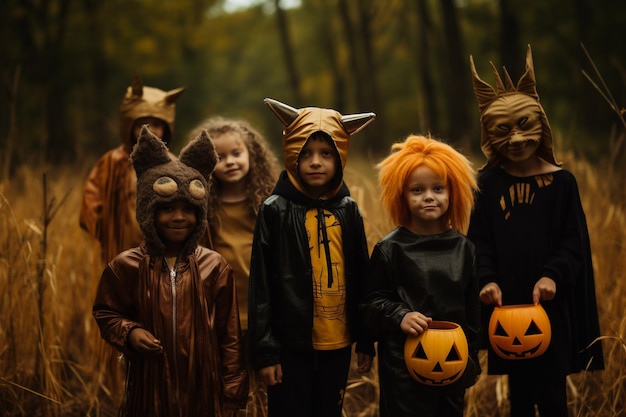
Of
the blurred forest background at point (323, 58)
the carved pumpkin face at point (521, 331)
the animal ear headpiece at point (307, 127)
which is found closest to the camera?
the carved pumpkin face at point (521, 331)

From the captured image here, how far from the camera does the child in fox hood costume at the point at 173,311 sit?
2.53 m

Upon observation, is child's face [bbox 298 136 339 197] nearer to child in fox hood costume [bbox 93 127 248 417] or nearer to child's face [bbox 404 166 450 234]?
child's face [bbox 404 166 450 234]

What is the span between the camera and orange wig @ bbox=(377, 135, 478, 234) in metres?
2.72

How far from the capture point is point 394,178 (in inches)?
109

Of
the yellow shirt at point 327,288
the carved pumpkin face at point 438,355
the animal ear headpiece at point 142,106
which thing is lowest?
the carved pumpkin face at point 438,355

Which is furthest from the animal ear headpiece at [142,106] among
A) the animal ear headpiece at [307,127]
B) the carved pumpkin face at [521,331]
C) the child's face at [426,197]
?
the carved pumpkin face at [521,331]

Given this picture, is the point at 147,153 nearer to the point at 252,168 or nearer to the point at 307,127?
the point at 307,127

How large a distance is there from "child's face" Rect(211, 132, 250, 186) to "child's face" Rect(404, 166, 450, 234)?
1087 mm

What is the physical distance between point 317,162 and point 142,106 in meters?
1.63

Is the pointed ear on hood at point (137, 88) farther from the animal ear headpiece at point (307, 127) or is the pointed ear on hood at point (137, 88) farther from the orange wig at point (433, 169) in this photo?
the orange wig at point (433, 169)

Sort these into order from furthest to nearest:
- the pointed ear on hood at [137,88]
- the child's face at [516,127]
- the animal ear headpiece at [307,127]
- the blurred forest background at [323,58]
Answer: the blurred forest background at [323,58] → the pointed ear on hood at [137,88] → the child's face at [516,127] → the animal ear headpiece at [307,127]

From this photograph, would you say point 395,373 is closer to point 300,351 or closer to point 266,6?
point 300,351

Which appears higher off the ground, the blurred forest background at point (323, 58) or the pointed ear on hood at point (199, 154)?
the blurred forest background at point (323, 58)

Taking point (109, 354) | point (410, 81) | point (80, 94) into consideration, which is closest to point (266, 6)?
point (410, 81)
